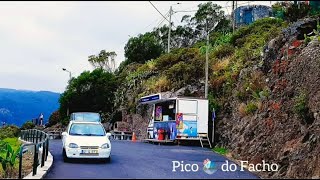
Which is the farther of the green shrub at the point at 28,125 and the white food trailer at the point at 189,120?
the green shrub at the point at 28,125

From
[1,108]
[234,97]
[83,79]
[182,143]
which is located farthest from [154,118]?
[83,79]

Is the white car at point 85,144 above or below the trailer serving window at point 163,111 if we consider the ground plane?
below

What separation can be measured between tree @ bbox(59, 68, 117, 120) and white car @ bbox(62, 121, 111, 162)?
27.3 m

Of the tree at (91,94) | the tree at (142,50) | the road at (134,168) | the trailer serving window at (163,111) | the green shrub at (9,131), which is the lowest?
the road at (134,168)

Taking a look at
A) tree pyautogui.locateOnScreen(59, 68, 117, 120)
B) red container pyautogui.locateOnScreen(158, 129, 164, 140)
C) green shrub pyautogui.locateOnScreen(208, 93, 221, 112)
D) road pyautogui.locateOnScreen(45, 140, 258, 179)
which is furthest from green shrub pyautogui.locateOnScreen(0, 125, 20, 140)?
road pyautogui.locateOnScreen(45, 140, 258, 179)

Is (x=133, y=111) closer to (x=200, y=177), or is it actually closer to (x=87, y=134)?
(x=87, y=134)

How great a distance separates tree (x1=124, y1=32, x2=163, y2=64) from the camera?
2045 inches

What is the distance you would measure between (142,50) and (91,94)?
1090 cm

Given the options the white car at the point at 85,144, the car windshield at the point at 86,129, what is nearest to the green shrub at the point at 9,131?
the car windshield at the point at 86,129

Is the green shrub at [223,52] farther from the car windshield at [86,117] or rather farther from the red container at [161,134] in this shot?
the car windshield at [86,117]

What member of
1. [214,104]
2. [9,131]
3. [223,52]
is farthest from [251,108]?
[9,131]

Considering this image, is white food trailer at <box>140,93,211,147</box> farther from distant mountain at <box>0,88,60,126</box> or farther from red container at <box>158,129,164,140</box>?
distant mountain at <box>0,88,60,126</box>

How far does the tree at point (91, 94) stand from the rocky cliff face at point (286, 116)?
886 inches

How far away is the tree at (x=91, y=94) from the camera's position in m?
43.8
